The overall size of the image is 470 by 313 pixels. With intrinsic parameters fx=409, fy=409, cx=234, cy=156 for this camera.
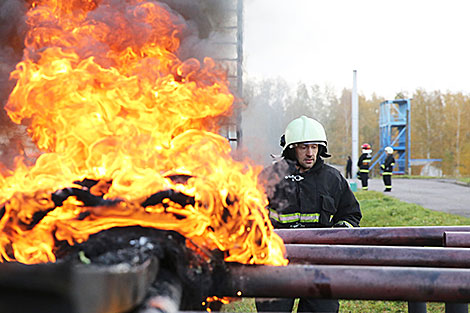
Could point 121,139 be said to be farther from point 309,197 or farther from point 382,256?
point 309,197

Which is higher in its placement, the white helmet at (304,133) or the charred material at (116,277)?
the white helmet at (304,133)

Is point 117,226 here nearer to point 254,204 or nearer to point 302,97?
point 254,204

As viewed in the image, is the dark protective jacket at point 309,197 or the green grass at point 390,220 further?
the green grass at point 390,220

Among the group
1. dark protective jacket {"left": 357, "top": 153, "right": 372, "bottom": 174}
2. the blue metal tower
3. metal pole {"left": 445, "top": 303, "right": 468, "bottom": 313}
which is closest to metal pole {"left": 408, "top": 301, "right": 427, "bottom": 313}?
metal pole {"left": 445, "top": 303, "right": 468, "bottom": 313}

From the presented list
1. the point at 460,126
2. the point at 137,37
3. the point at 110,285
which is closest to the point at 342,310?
the point at 137,37

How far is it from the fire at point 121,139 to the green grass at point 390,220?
8.54 ft

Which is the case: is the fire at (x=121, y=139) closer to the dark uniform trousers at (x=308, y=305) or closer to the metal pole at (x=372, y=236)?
the metal pole at (x=372, y=236)

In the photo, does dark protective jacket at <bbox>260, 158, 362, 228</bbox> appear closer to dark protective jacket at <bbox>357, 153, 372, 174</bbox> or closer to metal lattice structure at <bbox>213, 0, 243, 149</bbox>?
metal lattice structure at <bbox>213, 0, 243, 149</bbox>

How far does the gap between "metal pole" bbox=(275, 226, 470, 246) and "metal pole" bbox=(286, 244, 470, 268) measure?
382mm

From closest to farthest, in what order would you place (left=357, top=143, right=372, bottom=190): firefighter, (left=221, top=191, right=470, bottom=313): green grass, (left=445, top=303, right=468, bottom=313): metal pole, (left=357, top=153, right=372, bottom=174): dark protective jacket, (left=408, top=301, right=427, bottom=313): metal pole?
1. (left=445, top=303, right=468, bottom=313): metal pole
2. (left=408, top=301, right=427, bottom=313): metal pole
3. (left=221, top=191, right=470, bottom=313): green grass
4. (left=357, top=153, right=372, bottom=174): dark protective jacket
5. (left=357, top=143, right=372, bottom=190): firefighter

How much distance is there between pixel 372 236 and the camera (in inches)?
98.6

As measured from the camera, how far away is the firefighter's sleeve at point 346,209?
328 centimetres

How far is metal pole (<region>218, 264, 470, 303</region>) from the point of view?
1.68m

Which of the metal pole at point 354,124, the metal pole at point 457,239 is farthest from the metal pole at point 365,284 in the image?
the metal pole at point 354,124
